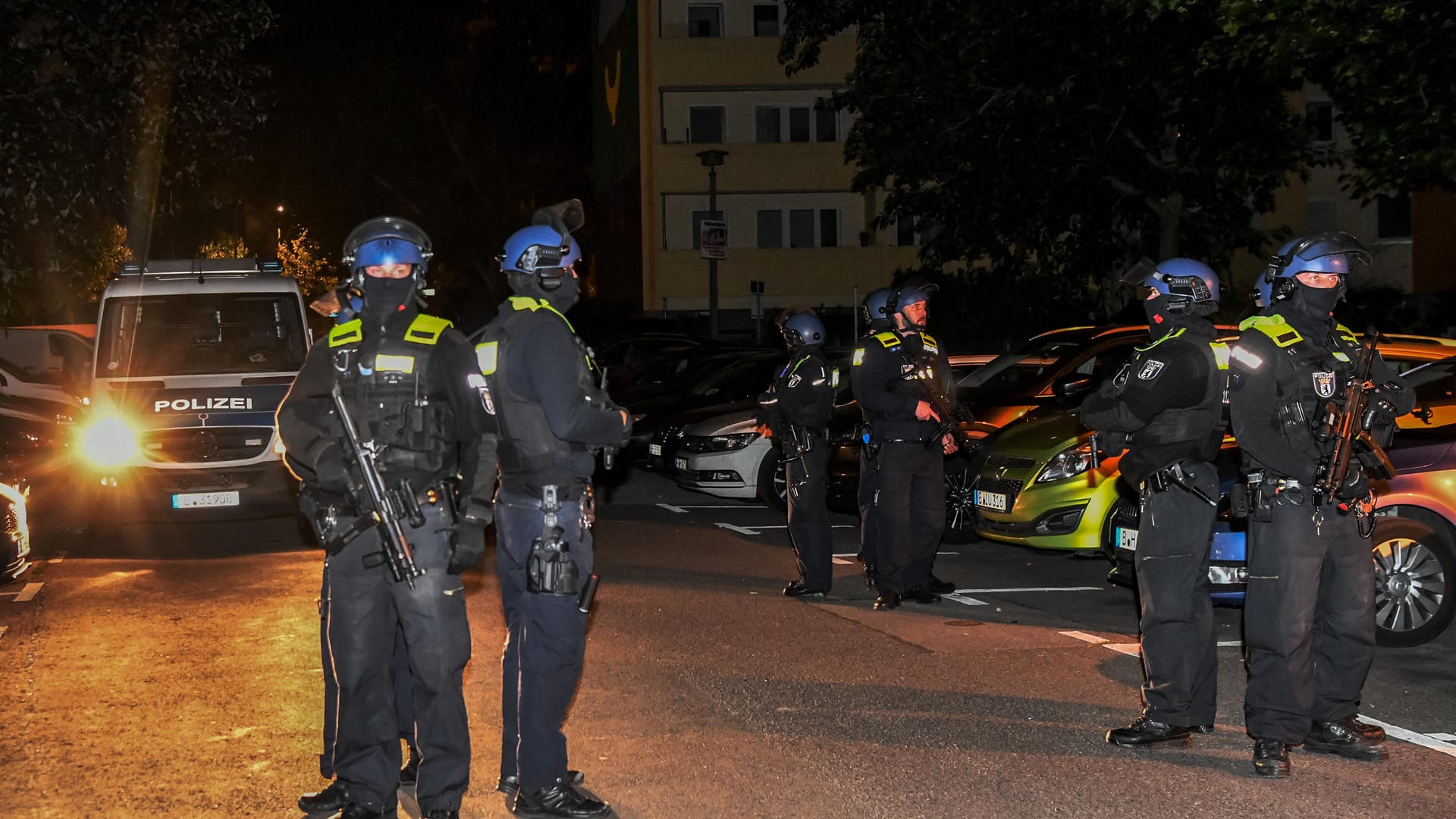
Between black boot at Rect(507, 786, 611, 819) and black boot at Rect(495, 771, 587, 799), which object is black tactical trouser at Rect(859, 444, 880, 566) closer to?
black boot at Rect(495, 771, 587, 799)

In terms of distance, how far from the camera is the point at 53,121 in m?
16.4

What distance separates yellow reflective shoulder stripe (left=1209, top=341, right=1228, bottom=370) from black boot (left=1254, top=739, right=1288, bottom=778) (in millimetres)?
1525

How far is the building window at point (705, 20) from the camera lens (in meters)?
43.2

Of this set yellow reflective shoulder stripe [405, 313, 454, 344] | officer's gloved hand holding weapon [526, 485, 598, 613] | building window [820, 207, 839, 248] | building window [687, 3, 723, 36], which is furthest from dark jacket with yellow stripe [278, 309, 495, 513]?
building window [820, 207, 839, 248]

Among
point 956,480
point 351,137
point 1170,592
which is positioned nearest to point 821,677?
point 1170,592

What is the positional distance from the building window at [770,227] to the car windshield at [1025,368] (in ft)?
99.6

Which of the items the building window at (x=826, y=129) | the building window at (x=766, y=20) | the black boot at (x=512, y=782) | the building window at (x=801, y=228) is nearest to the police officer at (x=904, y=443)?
the black boot at (x=512, y=782)

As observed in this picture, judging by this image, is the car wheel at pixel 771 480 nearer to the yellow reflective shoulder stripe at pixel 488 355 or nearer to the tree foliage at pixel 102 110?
the tree foliage at pixel 102 110

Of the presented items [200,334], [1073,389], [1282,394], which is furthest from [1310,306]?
[200,334]

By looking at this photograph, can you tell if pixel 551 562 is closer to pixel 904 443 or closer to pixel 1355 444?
pixel 1355 444

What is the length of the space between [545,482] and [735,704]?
2.21 meters

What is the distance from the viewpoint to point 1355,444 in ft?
20.1

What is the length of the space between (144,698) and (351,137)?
46077 millimetres

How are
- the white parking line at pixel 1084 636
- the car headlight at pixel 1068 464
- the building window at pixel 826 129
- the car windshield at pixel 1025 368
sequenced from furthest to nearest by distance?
the building window at pixel 826 129 < the car windshield at pixel 1025 368 < the car headlight at pixel 1068 464 < the white parking line at pixel 1084 636
